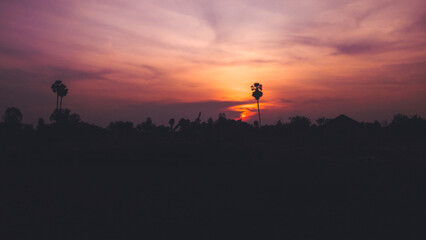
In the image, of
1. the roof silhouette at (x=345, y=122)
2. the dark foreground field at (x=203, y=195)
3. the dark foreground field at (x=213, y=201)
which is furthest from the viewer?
the roof silhouette at (x=345, y=122)

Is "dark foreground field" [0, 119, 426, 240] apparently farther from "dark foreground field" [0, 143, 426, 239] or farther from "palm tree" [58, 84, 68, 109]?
"palm tree" [58, 84, 68, 109]

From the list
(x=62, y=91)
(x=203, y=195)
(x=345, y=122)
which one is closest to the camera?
(x=203, y=195)

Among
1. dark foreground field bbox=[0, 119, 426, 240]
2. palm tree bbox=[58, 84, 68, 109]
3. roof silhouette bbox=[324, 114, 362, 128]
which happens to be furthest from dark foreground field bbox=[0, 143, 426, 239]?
palm tree bbox=[58, 84, 68, 109]

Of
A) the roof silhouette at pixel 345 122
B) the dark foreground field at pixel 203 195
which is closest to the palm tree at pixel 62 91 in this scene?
the dark foreground field at pixel 203 195

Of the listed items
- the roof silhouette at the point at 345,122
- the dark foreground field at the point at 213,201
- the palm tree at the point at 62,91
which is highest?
the palm tree at the point at 62,91

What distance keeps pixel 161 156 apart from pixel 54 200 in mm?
13464

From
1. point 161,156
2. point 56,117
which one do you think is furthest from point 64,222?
point 56,117

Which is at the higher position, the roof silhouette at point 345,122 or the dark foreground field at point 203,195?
the roof silhouette at point 345,122

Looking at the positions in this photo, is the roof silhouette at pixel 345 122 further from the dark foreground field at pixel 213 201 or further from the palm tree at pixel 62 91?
the palm tree at pixel 62 91

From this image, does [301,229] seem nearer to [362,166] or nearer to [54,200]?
[54,200]

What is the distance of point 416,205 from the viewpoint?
50.0 ft

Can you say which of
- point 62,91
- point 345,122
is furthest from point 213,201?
point 62,91

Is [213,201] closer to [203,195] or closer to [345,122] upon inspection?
[203,195]

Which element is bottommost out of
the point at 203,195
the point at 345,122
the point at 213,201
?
the point at 213,201
